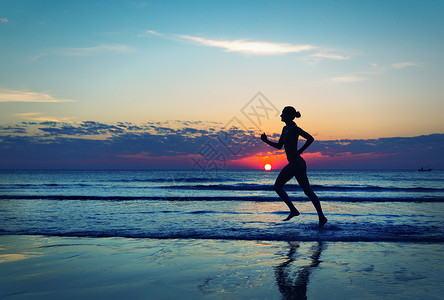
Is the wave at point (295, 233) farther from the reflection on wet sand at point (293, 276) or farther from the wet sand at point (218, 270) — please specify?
the reflection on wet sand at point (293, 276)

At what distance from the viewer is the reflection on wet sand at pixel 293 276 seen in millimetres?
3096

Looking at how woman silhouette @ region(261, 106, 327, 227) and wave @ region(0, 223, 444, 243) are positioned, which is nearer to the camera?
wave @ region(0, 223, 444, 243)

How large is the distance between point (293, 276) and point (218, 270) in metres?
→ 0.89

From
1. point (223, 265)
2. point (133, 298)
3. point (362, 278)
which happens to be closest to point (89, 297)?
point (133, 298)

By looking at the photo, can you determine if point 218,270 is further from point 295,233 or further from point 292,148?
point 292,148

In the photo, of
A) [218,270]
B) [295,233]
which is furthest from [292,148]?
[218,270]

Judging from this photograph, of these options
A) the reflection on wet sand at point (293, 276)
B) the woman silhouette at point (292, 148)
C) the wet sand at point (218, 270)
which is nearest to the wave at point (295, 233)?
the wet sand at point (218, 270)

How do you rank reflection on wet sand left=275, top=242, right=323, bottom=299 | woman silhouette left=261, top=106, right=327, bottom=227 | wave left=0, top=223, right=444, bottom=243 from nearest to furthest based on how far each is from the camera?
reflection on wet sand left=275, top=242, right=323, bottom=299 → wave left=0, top=223, right=444, bottom=243 → woman silhouette left=261, top=106, right=327, bottom=227

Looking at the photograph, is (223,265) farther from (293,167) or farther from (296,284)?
(293,167)

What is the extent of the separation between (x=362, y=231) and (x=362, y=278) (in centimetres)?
374

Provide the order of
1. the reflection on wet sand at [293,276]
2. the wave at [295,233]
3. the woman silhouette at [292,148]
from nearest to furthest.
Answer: the reflection on wet sand at [293,276], the wave at [295,233], the woman silhouette at [292,148]

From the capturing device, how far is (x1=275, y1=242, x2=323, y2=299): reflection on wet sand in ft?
10.2

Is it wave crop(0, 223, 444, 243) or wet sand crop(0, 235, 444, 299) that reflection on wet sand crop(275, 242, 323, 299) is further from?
wave crop(0, 223, 444, 243)

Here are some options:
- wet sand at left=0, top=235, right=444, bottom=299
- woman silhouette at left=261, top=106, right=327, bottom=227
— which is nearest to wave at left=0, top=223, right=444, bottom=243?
wet sand at left=0, top=235, right=444, bottom=299
